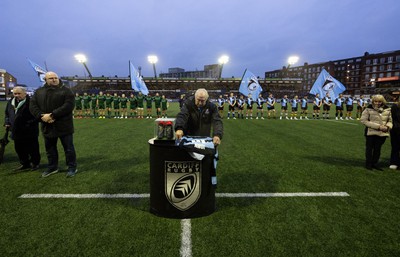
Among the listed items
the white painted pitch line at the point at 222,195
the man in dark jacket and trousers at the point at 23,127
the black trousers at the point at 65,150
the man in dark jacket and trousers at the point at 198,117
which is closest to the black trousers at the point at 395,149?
the white painted pitch line at the point at 222,195

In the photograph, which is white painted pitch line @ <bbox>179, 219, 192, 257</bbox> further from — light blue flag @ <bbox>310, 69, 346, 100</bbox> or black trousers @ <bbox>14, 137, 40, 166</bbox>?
light blue flag @ <bbox>310, 69, 346, 100</bbox>

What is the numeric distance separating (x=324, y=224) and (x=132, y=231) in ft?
8.68

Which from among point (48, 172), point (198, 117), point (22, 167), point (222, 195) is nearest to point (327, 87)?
point (222, 195)

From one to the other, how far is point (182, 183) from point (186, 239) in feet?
2.38

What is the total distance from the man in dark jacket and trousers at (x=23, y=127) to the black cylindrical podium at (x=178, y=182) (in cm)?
376

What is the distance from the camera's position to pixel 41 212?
367cm

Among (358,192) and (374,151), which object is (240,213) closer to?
(358,192)

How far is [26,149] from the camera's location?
5.72 m

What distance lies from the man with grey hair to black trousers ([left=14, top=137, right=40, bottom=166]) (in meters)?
4.00

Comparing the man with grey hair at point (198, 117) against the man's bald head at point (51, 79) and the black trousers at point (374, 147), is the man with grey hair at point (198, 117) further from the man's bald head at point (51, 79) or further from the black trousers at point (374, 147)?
the black trousers at point (374, 147)

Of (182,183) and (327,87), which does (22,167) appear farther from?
(327,87)

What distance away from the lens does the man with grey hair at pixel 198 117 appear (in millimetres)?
3926

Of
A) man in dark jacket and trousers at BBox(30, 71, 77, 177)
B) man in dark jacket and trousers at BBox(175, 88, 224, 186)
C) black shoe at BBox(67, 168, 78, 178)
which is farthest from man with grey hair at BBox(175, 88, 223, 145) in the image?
black shoe at BBox(67, 168, 78, 178)

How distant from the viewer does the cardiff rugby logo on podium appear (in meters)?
3.38
